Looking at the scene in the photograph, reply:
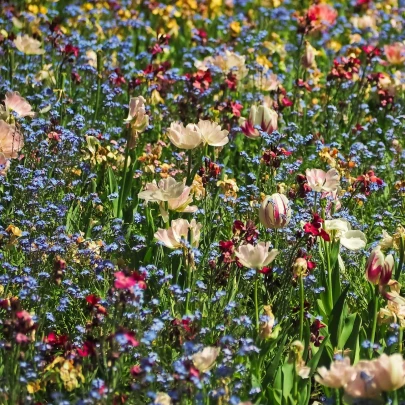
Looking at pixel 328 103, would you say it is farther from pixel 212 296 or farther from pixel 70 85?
pixel 212 296

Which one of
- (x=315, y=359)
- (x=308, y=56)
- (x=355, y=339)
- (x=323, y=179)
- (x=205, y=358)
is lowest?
(x=205, y=358)

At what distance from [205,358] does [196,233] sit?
769 mm

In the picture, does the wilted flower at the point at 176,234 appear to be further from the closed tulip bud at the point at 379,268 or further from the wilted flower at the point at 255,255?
the closed tulip bud at the point at 379,268

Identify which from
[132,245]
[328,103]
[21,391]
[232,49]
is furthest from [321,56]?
[21,391]

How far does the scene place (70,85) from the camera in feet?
16.3

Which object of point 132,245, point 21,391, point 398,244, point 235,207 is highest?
point 235,207

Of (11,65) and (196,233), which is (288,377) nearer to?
(196,233)

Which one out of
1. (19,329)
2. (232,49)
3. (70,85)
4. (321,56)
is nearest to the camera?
(19,329)

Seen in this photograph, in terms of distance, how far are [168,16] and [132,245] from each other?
323 centimetres

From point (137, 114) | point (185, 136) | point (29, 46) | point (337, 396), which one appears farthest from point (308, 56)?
point (337, 396)

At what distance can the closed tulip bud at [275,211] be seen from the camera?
322cm

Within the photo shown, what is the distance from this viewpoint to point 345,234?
329 cm

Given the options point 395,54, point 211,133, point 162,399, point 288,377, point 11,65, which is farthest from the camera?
point 395,54

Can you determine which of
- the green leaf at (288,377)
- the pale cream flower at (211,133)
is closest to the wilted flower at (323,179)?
the pale cream flower at (211,133)
